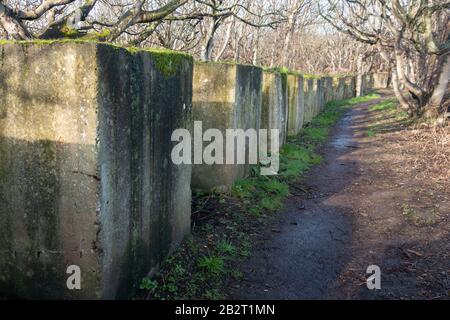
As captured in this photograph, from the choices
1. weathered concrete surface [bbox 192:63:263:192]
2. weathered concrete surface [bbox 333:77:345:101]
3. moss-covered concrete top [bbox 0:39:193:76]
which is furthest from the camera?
weathered concrete surface [bbox 333:77:345:101]

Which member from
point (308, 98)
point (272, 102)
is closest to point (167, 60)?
point (272, 102)

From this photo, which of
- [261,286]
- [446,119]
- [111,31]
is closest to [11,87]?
[261,286]

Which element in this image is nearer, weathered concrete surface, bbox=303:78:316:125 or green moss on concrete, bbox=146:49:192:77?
green moss on concrete, bbox=146:49:192:77

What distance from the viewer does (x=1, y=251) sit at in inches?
138

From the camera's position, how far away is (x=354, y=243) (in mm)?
5488

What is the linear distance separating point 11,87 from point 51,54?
441 millimetres

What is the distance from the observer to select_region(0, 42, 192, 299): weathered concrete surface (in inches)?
A: 122

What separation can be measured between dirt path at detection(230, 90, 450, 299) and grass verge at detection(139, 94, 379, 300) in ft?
0.66

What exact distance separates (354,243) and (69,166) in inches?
147

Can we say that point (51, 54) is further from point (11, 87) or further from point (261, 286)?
point (261, 286)

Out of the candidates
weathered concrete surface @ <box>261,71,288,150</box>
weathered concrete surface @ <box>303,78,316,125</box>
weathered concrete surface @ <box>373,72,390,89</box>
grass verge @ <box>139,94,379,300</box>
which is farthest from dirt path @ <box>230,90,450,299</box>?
weathered concrete surface @ <box>373,72,390,89</box>

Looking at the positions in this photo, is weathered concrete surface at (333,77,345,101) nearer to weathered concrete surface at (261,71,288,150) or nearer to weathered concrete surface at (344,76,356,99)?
weathered concrete surface at (344,76,356,99)
